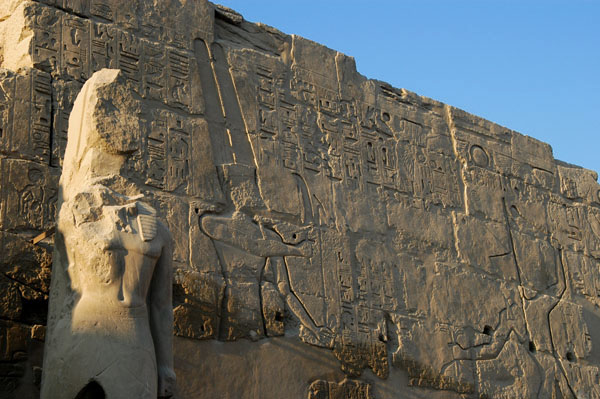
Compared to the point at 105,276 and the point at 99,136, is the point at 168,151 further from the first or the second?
the point at 105,276

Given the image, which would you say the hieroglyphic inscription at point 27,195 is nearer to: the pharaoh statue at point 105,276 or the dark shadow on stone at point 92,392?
the pharaoh statue at point 105,276

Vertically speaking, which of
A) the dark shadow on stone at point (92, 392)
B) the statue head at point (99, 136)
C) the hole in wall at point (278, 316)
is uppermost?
the statue head at point (99, 136)

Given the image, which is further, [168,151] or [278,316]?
[278,316]

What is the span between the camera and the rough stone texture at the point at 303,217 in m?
5.46

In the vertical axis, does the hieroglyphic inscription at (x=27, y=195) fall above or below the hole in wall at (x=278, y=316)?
above

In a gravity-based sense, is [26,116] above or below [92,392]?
above

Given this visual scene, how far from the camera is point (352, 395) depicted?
6184 mm

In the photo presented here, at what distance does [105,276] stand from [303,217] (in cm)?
257

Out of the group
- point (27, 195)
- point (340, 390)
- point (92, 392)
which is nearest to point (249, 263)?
point (340, 390)

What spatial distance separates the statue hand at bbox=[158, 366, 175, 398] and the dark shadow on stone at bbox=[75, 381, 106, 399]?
0.31 m

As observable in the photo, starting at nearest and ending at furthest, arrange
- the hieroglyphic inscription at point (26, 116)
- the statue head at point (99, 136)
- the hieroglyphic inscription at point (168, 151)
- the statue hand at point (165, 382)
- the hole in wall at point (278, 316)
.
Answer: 1. the statue hand at point (165, 382)
2. the statue head at point (99, 136)
3. the hieroglyphic inscription at point (26, 116)
4. the hieroglyphic inscription at point (168, 151)
5. the hole in wall at point (278, 316)

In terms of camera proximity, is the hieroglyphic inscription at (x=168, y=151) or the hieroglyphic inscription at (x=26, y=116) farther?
the hieroglyphic inscription at (x=168, y=151)

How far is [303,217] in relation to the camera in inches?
253

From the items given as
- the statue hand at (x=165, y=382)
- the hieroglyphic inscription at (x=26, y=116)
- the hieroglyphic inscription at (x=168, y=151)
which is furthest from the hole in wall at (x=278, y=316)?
the statue hand at (x=165, y=382)
